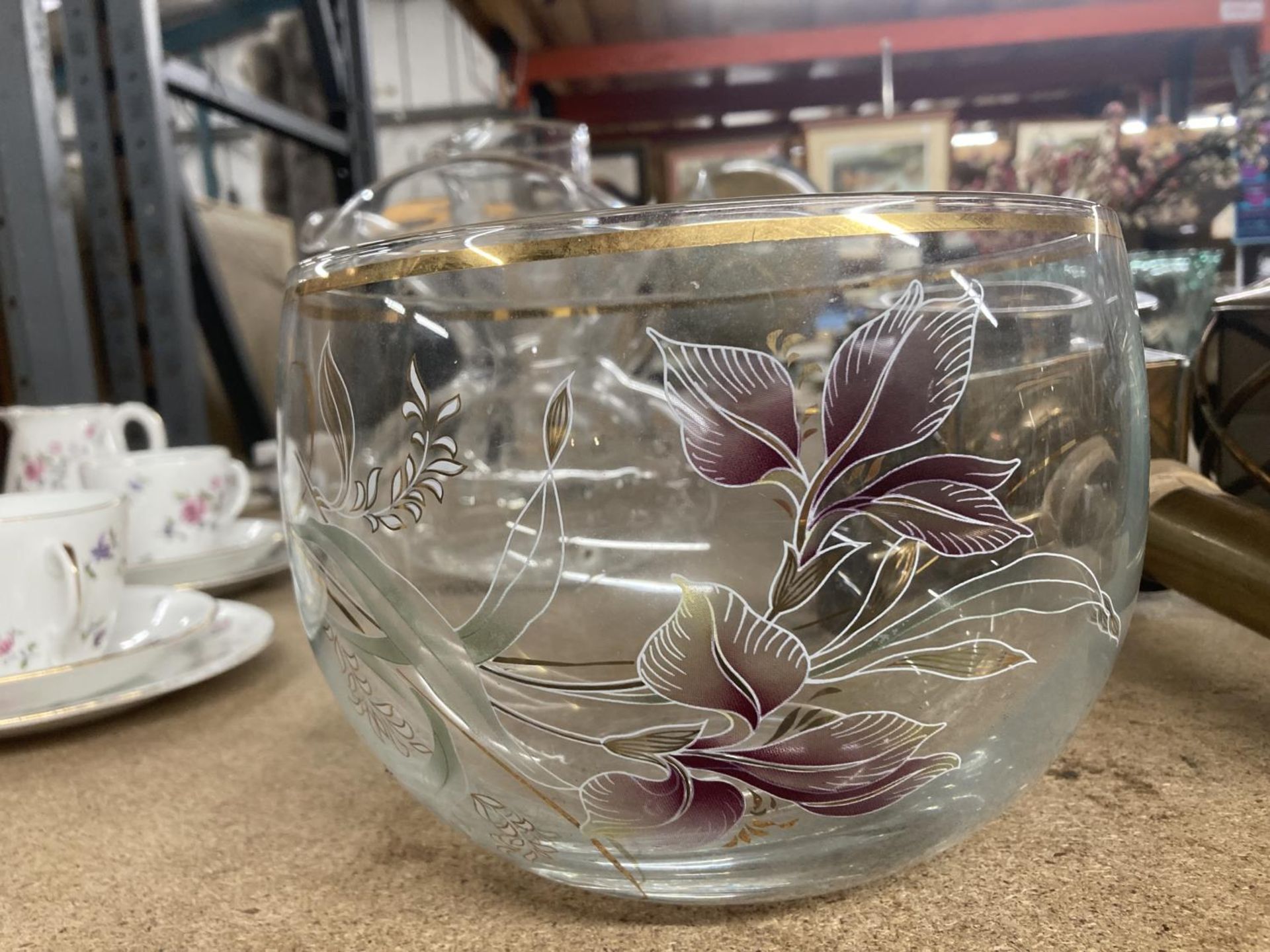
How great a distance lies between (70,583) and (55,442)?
30cm

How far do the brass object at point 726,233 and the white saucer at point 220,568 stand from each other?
0.39 metres

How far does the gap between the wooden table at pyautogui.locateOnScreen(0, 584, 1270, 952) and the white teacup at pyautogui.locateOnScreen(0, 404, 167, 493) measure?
1.10 feet

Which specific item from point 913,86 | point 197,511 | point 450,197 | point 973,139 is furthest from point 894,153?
point 197,511

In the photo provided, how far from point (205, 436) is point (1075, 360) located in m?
0.74

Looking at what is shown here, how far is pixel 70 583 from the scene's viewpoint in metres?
0.35

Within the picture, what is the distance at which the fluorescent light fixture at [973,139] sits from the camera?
1729 mm

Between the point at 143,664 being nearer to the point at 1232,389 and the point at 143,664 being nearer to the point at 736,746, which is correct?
the point at 736,746

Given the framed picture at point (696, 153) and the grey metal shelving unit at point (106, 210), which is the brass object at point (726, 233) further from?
the framed picture at point (696, 153)

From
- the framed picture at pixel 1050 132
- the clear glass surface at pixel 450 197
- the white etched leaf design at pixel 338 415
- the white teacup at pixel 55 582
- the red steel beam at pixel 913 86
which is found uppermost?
the red steel beam at pixel 913 86

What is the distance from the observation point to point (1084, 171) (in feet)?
2.15

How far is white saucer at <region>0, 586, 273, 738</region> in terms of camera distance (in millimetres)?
318

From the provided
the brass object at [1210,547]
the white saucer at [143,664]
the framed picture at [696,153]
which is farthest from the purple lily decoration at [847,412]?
the framed picture at [696,153]

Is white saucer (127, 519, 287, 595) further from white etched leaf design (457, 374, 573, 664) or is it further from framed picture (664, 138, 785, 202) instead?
framed picture (664, 138, 785, 202)

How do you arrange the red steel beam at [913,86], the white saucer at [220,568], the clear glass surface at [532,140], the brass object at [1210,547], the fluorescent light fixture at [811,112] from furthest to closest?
the fluorescent light fixture at [811,112]
the red steel beam at [913,86]
the clear glass surface at [532,140]
the white saucer at [220,568]
the brass object at [1210,547]
